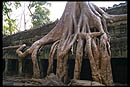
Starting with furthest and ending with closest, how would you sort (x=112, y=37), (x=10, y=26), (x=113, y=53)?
(x=10, y=26), (x=112, y=37), (x=113, y=53)

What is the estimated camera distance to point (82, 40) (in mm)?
5172

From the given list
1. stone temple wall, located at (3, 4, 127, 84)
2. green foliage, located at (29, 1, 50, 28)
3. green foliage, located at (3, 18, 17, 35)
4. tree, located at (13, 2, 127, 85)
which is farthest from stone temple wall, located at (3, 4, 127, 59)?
green foliage, located at (29, 1, 50, 28)

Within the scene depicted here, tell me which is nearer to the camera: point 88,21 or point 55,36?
point 88,21

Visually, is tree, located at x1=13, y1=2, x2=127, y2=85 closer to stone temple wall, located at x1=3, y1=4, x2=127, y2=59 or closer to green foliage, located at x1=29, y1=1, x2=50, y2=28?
stone temple wall, located at x1=3, y1=4, x2=127, y2=59

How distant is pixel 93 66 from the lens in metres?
4.37

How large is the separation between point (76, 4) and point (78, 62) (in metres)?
3.28

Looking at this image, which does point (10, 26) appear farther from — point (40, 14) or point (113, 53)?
point (113, 53)

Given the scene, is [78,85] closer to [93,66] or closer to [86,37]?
[93,66]

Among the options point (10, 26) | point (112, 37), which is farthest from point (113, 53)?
point (10, 26)

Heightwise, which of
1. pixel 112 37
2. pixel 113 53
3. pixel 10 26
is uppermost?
pixel 10 26

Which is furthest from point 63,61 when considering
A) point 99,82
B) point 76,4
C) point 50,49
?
A: point 76,4

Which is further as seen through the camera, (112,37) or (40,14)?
(40,14)

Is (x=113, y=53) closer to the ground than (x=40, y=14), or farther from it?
closer to the ground

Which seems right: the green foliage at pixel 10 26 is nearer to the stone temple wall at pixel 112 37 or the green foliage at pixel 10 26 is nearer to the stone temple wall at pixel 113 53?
the stone temple wall at pixel 112 37
